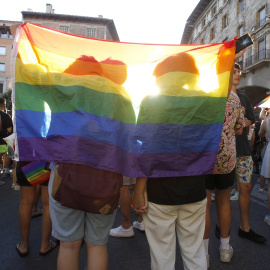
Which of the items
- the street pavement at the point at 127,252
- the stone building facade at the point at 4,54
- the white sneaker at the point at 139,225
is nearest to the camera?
the street pavement at the point at 127,252

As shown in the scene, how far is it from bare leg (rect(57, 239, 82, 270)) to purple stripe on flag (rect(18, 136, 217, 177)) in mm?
597

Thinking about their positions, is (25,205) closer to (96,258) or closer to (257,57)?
(96,258)

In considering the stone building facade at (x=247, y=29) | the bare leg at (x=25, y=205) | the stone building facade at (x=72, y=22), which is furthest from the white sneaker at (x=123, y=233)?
the stone building facade at (x=72, y=22)

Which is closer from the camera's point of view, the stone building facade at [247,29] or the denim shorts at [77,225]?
the denim shorts at [77,225]

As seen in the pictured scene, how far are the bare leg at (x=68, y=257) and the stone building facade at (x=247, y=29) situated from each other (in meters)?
20.5

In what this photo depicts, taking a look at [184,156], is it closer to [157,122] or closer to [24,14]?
[157,122]

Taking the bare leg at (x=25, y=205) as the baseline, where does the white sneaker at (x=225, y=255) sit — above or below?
below

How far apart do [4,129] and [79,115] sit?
15.7 feet

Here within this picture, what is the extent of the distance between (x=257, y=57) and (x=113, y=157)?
74.0 ft

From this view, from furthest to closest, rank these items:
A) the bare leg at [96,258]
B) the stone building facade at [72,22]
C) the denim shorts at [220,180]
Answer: the stone building facade at [72,22] → the denim shorts at [220,180] → the bare leg at [96,258]

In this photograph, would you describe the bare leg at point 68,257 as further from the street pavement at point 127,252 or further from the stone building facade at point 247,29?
the stone building facade at point 247,29

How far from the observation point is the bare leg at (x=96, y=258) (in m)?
1.64

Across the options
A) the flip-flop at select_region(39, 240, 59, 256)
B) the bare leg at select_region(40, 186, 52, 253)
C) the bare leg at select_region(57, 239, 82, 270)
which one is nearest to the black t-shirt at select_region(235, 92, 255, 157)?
the bare leg at select_region(57, 239, 82, 270)

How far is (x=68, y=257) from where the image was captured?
5.27ft
